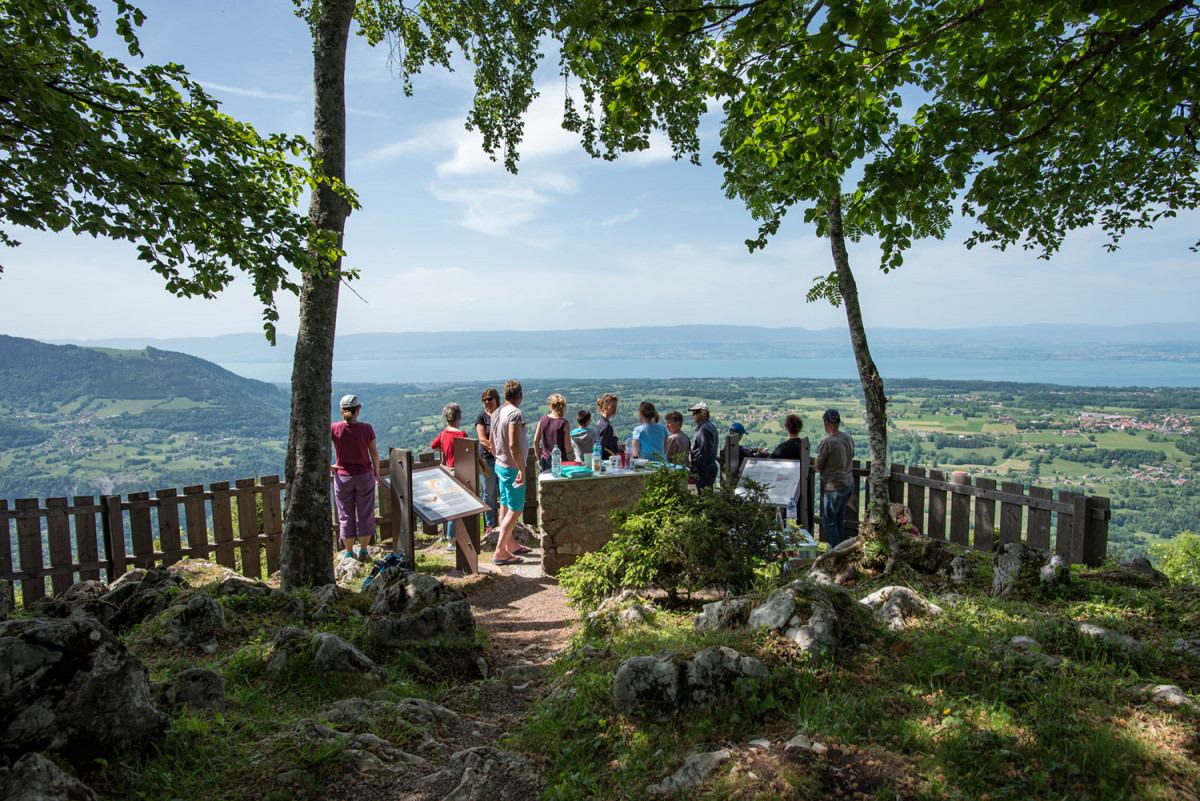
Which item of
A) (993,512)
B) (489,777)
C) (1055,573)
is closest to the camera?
(489,777)

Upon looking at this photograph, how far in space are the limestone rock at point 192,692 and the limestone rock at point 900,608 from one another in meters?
4.38

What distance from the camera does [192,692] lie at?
3432 millimetres

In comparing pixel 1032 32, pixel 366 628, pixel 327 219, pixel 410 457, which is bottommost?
pixel 366 628

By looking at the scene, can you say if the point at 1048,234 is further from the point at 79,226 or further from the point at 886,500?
the point at 79,226

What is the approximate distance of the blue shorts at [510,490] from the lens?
8398 mm

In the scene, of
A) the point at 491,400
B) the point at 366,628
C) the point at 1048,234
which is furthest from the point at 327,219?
the point at 1048,234

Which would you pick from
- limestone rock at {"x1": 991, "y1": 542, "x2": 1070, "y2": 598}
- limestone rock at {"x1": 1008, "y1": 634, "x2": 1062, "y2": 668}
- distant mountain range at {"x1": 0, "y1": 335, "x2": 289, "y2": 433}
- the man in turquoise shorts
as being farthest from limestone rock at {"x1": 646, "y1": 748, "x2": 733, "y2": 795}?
distant mountain range at {"x1": 0, "y1": 335, "x2": 289, "y2": 433}

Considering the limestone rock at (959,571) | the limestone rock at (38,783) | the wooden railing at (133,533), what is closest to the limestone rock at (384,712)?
the limestone rock at (38,783)

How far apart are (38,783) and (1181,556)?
2152 cm

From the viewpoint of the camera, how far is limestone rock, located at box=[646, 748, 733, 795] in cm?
274

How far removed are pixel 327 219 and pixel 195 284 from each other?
6.96 feet

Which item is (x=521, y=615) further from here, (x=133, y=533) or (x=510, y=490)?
(x=133, y=533)

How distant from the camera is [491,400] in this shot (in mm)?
9117

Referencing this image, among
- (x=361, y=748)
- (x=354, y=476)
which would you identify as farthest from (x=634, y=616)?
(x=354, y=476)
